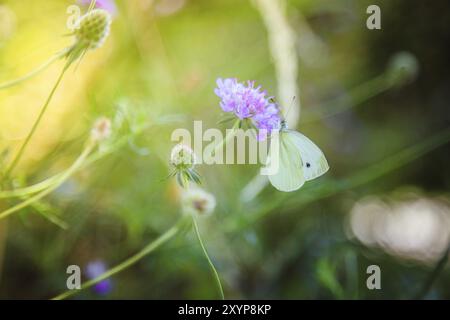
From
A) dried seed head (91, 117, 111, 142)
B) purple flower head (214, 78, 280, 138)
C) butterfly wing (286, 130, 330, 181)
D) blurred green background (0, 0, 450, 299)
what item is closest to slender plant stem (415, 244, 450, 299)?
blurred green background (0, 0, 450, 299)

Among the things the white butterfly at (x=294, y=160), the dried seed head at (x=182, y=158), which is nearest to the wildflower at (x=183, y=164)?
the dried seed head at (x=182, y=158)

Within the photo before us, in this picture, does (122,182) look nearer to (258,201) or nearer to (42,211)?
(258,201)

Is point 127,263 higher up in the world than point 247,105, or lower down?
lower down

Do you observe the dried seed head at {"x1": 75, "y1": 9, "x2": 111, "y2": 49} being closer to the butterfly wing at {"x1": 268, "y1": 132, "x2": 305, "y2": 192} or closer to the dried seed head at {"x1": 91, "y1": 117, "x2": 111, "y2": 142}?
the dried seed head at {"x1": 91, "y1": 117, "x2": 111, "y2": 142}

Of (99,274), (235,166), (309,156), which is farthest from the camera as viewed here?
(235,166)

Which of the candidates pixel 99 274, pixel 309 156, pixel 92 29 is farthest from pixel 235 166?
pixel 92 29

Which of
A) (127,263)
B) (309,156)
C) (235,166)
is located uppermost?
(235,166)

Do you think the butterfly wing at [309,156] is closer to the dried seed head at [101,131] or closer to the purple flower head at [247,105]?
the purple flower head at [247,105]

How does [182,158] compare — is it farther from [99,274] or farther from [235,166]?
[235,166]
